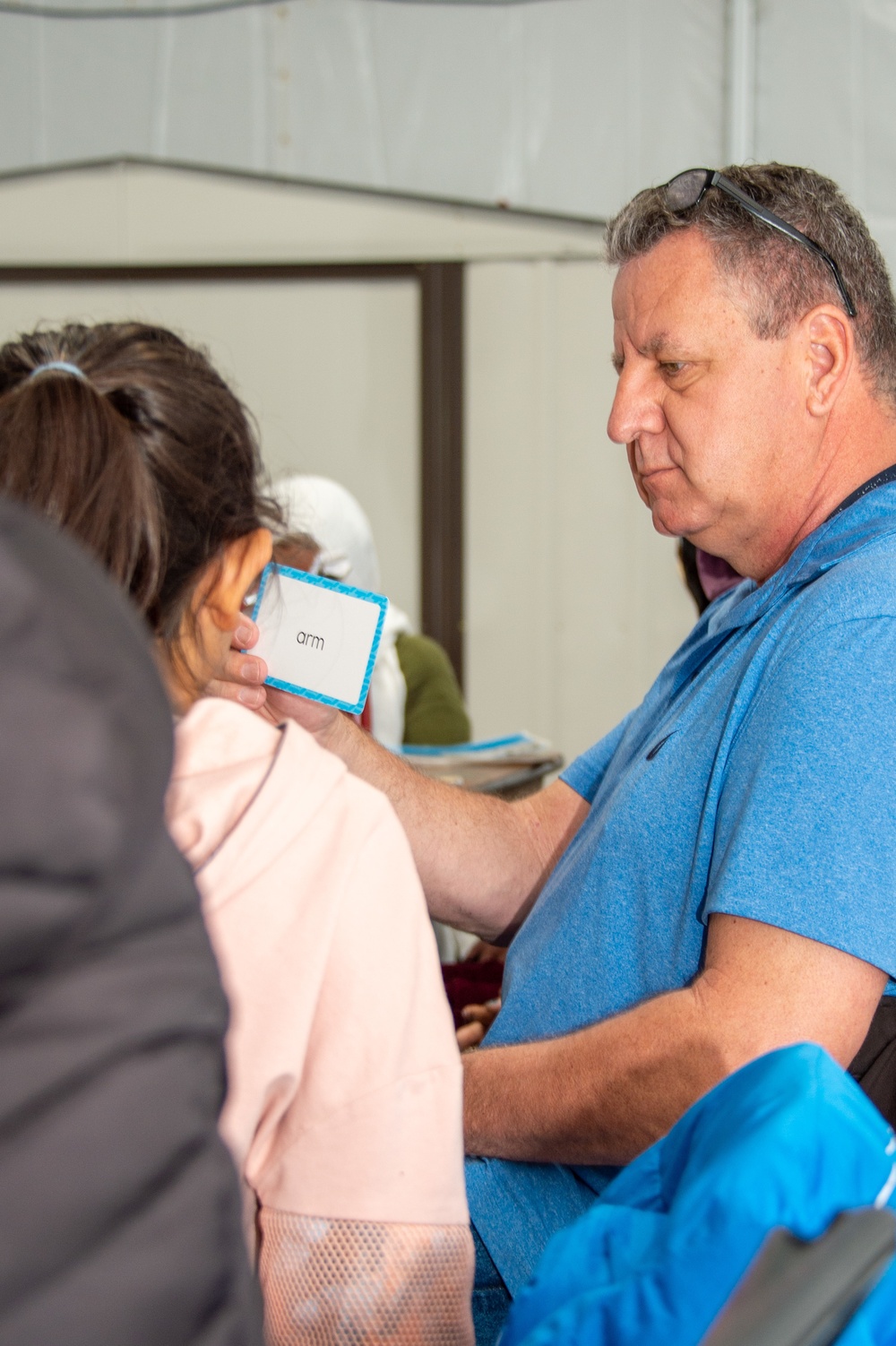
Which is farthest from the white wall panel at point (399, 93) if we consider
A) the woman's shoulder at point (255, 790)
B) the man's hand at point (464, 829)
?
the woman's shoulder at point (255, 790)

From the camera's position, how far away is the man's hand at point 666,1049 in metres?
0.87

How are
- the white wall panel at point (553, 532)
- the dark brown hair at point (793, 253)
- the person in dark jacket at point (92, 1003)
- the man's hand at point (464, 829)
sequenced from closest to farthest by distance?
the person in dark jacket at point (92, 1003) < the dark brown hair at point (793, 253) < the man's hand at point (464, 829) < the white wall panel at point (553, 532)

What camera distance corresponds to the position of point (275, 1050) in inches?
25.6

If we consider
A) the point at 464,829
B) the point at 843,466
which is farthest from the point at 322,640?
the point at 843,466

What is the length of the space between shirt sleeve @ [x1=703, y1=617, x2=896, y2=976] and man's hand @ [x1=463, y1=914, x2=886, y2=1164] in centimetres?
2

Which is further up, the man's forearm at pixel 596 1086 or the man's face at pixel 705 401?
the man's face at pixel 705 401

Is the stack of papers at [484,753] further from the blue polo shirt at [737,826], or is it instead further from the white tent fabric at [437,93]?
the white tent fabric at [437,93]

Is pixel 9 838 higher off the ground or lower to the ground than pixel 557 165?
lower

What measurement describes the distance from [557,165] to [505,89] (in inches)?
11.1

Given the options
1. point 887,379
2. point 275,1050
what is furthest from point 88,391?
point 887,379

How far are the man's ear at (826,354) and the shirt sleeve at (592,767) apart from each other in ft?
1.59

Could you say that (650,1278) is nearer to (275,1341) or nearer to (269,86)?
(275,1341)

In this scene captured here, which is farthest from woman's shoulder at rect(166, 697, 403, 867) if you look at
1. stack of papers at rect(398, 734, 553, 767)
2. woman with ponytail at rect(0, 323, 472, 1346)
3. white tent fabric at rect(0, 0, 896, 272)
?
white tent fabric at rect(0, 0, 896, 272)

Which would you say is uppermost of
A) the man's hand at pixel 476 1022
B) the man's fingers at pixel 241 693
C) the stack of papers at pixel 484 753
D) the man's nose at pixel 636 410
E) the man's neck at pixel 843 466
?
the man's nose at pixel 636 410
